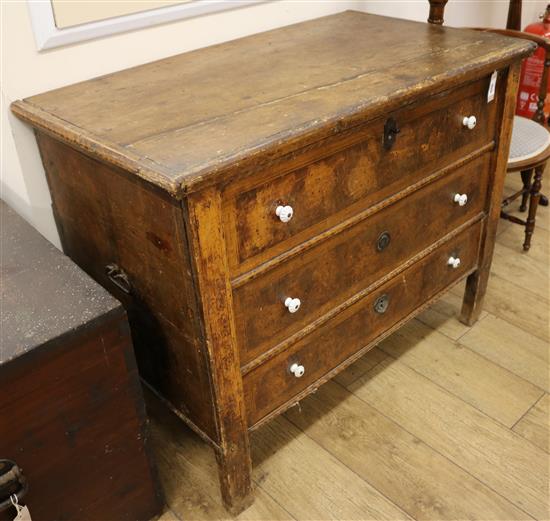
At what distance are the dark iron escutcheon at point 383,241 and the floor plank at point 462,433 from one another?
50 centimetres

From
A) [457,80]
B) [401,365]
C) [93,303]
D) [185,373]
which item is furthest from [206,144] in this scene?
[401,365]

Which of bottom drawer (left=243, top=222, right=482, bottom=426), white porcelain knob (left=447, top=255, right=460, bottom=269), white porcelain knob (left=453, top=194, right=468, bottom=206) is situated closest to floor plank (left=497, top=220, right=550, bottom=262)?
A: bottom drawer (left=243, top=222, right=482, bottom=426)

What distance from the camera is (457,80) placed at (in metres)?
1.34

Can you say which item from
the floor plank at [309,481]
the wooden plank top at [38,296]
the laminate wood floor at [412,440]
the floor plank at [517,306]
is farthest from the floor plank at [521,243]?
the wooden plank top at [38,296]

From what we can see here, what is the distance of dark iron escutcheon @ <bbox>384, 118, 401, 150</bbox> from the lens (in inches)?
51.1

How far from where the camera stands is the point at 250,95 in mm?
1274

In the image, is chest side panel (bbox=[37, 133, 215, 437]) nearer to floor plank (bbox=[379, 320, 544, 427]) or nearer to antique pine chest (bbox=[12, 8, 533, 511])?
antique pine chest (bbox=[12, 8, 533, 511])

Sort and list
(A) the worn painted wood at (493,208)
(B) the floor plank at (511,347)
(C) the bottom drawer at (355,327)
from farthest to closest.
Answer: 1. (B) the floor plank at (511,347)
2. (A) the worn painted wood at (493,208)
3. (C) the bottom drawer at (355,327)

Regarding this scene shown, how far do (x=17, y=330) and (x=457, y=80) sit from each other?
1.00 m

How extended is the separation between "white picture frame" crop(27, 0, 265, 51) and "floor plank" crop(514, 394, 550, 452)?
1.33m

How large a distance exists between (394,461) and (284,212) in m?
0.77

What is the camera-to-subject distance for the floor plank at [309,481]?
1458 millimetres

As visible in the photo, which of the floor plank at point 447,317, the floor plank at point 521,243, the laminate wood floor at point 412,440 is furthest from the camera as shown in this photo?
the floor plank at point 521,243

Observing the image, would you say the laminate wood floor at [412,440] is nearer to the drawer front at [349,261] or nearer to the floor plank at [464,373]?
the floor plank at [464,373]
